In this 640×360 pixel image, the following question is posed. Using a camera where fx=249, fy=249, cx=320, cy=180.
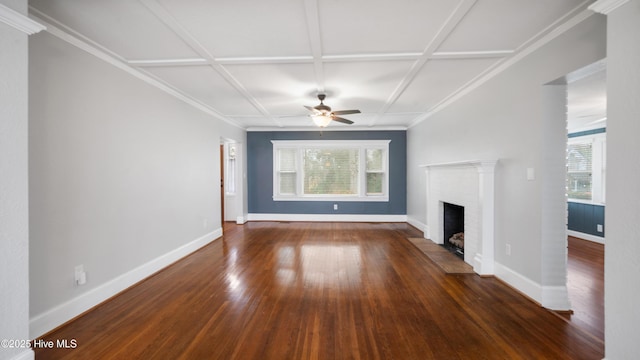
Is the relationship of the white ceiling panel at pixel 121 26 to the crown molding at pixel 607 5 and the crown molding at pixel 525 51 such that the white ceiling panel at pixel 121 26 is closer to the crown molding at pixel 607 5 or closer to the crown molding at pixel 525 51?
the crown molding at pixel 607 5

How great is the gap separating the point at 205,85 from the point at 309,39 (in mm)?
1871

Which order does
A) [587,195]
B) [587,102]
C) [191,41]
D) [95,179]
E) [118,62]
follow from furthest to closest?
[587,195] → [587,102] → [118,62] → [95,179] → [191,41]

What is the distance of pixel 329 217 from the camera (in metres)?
6.74

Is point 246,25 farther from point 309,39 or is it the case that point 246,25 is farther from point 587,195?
point 587,195

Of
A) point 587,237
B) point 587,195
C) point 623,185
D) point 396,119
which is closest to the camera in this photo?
point 623,185

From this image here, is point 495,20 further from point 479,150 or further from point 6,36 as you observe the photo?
point 6,36

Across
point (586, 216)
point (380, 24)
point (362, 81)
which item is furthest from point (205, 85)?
point (586, 216)

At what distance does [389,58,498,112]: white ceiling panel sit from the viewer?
Result: 111 inches

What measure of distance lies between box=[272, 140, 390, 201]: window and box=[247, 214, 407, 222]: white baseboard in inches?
18.0

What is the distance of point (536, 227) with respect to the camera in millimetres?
2457

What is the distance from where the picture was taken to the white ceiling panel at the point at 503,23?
1.86 m

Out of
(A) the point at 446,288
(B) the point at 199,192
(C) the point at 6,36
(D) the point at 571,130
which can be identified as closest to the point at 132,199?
(B) the point at 199,192

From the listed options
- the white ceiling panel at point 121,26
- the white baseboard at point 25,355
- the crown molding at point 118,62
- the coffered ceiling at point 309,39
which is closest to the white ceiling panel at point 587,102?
the coffered ceiling at point 309,39

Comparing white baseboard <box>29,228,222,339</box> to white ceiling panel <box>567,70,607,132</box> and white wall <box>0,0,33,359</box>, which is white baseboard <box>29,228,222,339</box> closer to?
white wall <box>0,0,33,359</box>
